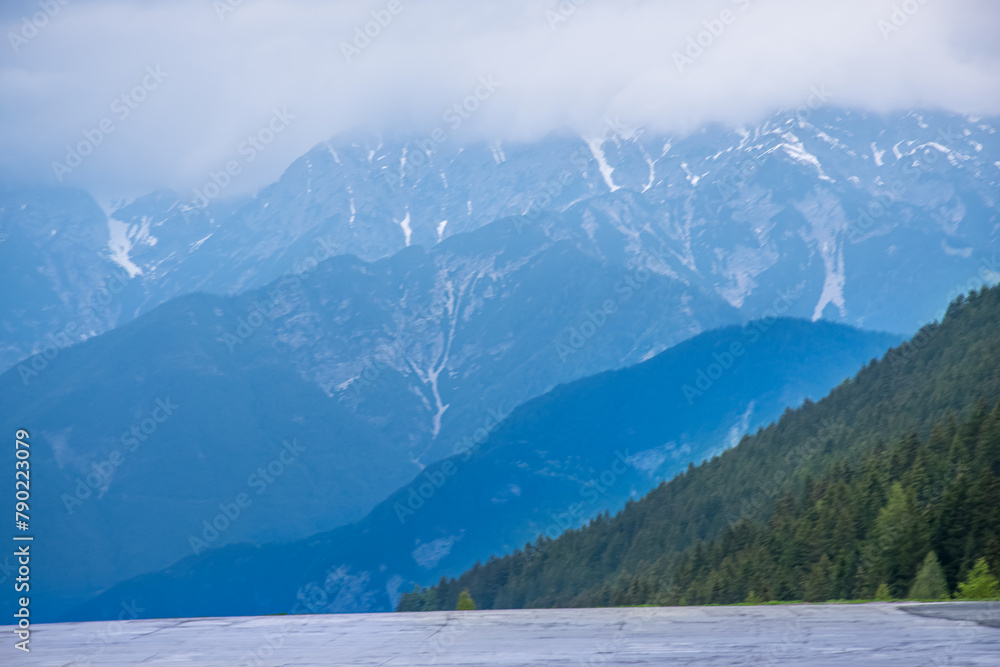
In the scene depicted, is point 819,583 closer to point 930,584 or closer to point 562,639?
point 930,584

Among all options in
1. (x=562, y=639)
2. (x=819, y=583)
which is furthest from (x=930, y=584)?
(x=819, y=583)

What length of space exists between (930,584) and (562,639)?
48.6 metres

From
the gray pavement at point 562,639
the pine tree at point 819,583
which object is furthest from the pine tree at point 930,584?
the pine tree at point 819,583

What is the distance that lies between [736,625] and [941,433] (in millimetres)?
143598

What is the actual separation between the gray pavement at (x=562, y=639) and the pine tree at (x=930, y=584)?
122 feet

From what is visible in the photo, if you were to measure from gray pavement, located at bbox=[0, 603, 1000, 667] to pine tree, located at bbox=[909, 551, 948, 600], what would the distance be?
122 ft

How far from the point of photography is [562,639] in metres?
30.5

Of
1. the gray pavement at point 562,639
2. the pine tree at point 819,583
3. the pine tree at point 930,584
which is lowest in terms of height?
the pine tree at point 819,583

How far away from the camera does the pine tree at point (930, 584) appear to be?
66.1 meters

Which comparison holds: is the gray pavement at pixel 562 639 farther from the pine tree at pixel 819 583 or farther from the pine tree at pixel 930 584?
the pine tree at pixel 819 583

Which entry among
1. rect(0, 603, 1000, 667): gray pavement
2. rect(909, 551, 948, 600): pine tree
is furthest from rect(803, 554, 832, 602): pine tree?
rect(0, 603, 1000, 667): gray pavement

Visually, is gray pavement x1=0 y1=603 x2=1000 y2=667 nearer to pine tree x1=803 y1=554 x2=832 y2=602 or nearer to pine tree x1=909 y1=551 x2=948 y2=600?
pine tree x1=909 y1=551 x2=948 y2=600

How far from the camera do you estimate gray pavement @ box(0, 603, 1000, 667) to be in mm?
25953

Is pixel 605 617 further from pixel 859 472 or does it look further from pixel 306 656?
pixel 859 472
